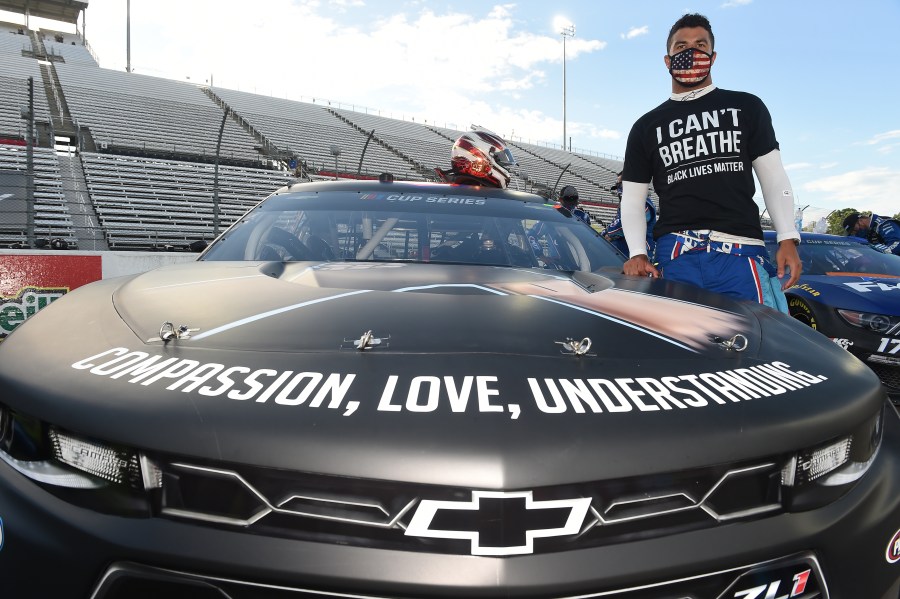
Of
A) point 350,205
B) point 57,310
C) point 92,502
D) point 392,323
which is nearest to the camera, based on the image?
point 92,502

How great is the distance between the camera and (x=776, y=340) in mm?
1312

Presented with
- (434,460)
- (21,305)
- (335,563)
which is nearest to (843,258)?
(434,460)

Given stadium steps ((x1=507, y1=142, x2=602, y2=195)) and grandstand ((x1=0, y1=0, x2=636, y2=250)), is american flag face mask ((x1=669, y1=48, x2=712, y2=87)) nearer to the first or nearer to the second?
grandstand ((x1=0, y1=0, x2=636, y2=250))

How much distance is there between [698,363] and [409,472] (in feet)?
1.97

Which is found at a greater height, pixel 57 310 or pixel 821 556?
pixel 57 310

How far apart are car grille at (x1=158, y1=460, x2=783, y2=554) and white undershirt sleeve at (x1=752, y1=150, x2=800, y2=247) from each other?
177 centimetres

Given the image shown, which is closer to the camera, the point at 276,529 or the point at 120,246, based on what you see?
the point at 276,529

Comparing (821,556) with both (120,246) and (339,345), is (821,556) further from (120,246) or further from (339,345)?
(120,246)

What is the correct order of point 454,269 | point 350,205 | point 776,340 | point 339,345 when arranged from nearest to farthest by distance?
point 339,345 < point 776,340 < point 454,269 < point 350,205

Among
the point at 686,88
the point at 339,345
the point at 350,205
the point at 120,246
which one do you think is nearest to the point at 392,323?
the point at 339,345

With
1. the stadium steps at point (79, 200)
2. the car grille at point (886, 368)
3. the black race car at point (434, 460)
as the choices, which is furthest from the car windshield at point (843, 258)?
the stadium steps at point (79, 200)

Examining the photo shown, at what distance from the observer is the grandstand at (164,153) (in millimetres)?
12508

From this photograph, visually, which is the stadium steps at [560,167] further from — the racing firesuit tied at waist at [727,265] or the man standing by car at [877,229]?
the racing firesuit tied at waist at [727,265]

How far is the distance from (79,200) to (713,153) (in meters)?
15.0
